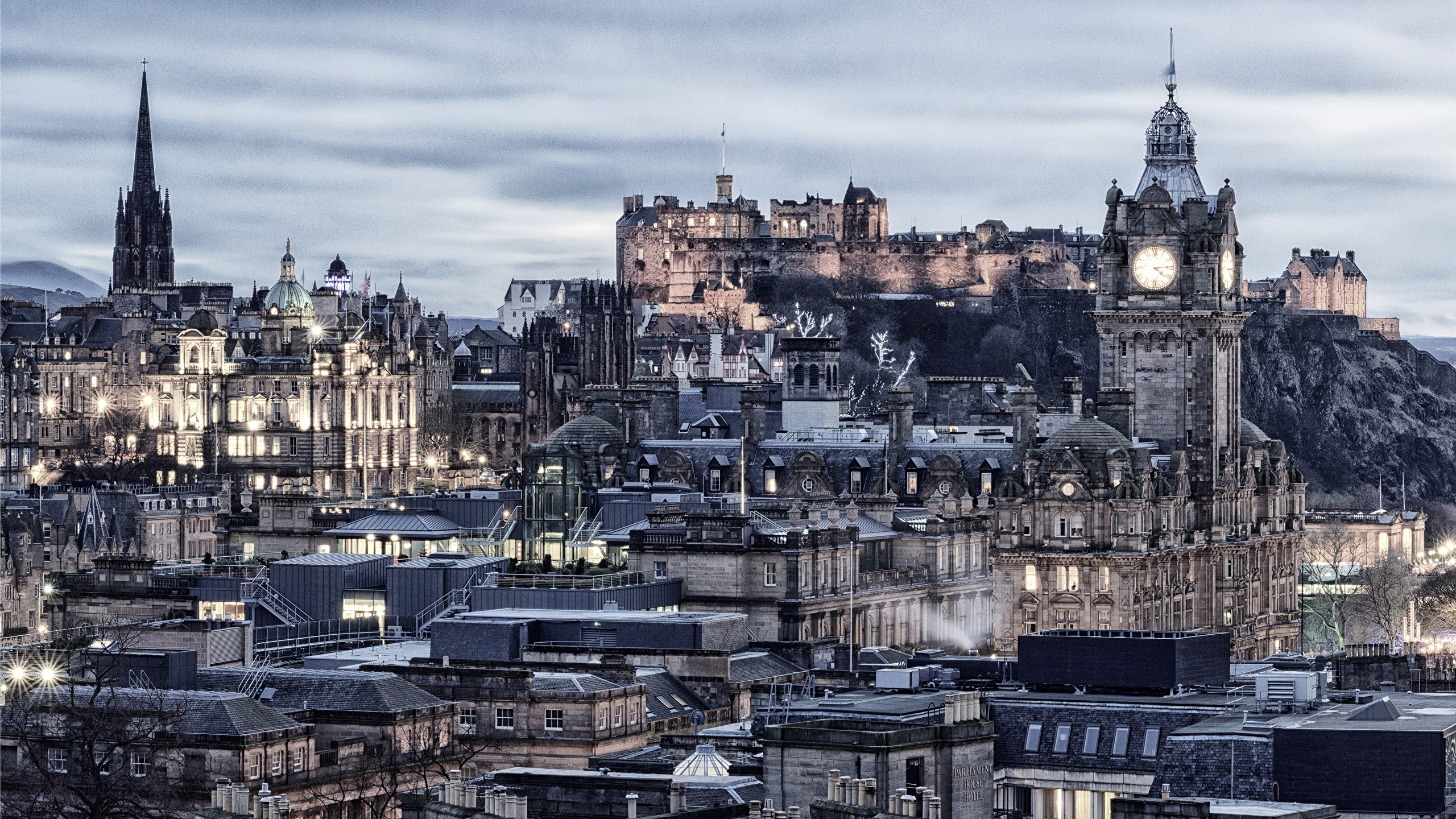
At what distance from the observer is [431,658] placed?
267ft

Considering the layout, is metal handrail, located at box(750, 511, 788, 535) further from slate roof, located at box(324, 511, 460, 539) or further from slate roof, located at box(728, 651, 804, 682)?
slate roof, located at box(728, 651, 804, 682)

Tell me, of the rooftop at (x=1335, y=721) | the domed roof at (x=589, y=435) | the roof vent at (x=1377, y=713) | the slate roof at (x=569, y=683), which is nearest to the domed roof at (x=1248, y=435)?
the domed roof at (x=589, y=435)

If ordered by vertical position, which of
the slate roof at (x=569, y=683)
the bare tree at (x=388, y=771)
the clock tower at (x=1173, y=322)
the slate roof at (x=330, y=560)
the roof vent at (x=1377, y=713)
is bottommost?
the bare tree at (x=388, y=771)

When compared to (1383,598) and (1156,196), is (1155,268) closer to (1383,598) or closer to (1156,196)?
(1156,196)

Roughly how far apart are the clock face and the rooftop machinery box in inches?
2702

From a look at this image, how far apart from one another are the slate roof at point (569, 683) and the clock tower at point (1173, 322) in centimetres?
6338

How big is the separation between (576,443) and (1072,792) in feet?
228

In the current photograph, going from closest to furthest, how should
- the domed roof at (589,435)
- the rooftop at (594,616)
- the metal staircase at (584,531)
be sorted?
the rooftop at (594,616) → the metal staircase at (584,531) → the domed roof at (589,435)

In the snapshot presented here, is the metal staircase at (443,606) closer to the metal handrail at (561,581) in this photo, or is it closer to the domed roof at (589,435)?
the metal handrail at (561,581)

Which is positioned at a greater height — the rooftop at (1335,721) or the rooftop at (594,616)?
the rooftop at (594,616)

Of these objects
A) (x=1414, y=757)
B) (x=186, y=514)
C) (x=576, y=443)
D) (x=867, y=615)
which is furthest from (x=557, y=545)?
(x=186, y=514)

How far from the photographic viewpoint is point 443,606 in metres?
98.8

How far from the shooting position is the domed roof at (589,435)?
13150cm

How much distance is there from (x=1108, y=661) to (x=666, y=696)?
1575cm
